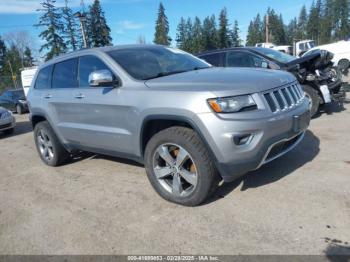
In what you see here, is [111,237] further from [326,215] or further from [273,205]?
[326,215]

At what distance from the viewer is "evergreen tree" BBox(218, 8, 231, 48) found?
254ft

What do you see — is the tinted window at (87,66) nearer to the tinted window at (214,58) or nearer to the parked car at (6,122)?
the tinted window at (214,58)

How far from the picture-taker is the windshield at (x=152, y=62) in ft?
13.5

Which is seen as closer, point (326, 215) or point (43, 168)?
point (326, 215)

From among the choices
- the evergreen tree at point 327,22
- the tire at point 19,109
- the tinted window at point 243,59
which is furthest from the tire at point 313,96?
the evergreen tree at point 327,22

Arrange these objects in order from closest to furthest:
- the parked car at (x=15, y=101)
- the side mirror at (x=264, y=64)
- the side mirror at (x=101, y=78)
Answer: the side mirror at (x=101, y=78) → the side mirror at (x=264, y=64) → the parked car at (x=15, y=101)

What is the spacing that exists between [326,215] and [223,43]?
256ft

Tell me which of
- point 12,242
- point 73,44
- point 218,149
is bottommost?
point 12,242

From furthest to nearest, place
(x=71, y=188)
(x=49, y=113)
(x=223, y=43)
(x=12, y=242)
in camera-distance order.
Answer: (x=223, y=43)
(x=49, y=113)
(x=71, y=188)
(x=12, y=242)

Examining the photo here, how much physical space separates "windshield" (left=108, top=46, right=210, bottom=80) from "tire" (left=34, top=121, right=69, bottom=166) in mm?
2054

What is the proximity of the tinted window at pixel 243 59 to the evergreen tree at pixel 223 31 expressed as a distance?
7163cm

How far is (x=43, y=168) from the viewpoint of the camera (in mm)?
5848

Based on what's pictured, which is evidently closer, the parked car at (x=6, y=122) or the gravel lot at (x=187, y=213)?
the gravel lot at (x=187, y=213)

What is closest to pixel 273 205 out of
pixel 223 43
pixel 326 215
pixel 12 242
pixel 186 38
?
pixel 326 215
